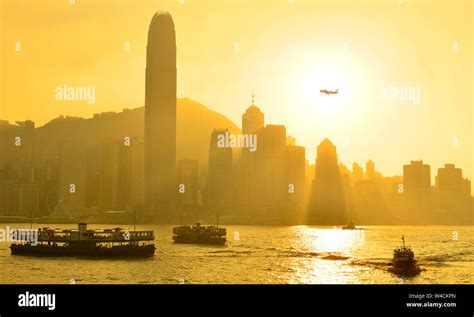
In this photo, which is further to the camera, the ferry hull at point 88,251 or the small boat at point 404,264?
the ferry hull at point 88,251

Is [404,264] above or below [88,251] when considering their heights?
below

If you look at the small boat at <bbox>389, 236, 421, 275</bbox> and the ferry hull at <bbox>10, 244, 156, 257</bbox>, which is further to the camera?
the ferry hull at <bbox>10, 244, 156, 257</bbox>

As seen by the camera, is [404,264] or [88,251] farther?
[88,251]
